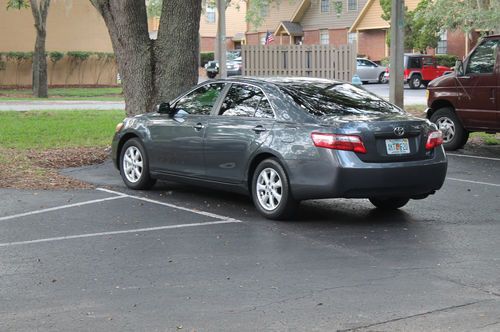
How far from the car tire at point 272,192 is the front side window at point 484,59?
260 inches

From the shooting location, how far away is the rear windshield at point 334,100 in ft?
29.2

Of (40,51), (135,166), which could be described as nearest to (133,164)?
(135,166)

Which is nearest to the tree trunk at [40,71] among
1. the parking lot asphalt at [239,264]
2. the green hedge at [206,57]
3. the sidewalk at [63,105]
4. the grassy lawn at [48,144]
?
the sidewalk at [63,105]

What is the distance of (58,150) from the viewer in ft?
47.6

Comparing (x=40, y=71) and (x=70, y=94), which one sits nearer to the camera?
(x=40, y=71)

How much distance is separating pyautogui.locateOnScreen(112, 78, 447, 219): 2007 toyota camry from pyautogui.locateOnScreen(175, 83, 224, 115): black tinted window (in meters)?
0.02

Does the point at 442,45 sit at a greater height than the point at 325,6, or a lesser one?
lesser

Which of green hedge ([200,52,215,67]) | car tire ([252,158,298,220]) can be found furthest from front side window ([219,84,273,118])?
green hedge ([200,52,215,67])

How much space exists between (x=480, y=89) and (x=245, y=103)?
6.22 metres

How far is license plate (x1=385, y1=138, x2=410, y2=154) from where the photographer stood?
335 inches

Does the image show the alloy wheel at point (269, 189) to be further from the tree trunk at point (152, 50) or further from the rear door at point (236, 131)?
the tree trunk at point (152, 50)

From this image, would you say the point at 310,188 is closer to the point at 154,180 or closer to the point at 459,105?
the point at 154,180

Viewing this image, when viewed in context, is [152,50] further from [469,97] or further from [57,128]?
[469,97]

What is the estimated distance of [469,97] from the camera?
47.2ft
